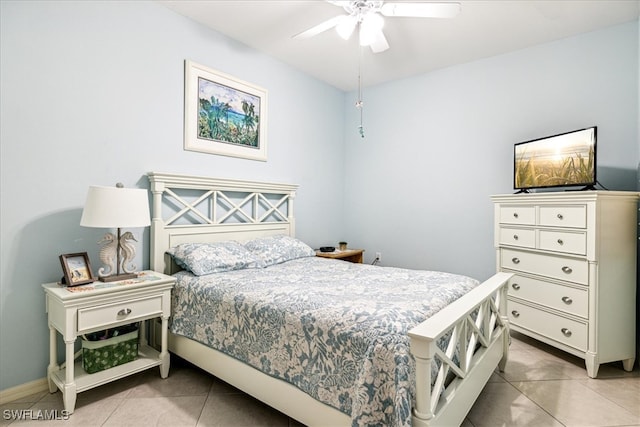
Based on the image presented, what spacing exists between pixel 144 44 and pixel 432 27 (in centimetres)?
240

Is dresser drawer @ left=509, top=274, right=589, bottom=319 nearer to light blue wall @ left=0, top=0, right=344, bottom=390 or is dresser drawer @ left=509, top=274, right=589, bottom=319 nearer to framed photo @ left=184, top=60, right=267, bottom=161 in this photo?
framed photo @ left=184, top=60, right=267, bottom=161

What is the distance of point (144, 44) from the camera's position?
2572 mm

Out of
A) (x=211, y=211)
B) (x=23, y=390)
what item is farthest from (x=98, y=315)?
(x=211, y=211)

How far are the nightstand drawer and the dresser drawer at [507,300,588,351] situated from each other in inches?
20.4

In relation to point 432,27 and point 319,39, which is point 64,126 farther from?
point 432,27

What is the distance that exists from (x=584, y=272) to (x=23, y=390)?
381cm

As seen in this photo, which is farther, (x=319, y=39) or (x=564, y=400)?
(x=319, y=39)

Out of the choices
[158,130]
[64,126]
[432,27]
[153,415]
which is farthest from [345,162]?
[153,415]

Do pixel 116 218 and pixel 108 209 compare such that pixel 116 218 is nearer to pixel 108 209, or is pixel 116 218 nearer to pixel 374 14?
pixel 108 209

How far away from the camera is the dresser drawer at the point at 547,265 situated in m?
2.40

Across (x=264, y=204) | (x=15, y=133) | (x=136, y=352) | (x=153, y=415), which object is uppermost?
(x=15, y=133)

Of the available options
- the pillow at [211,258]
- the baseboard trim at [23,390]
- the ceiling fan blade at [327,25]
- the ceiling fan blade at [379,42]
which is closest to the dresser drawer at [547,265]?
the ceiling fan blade at [379,42]

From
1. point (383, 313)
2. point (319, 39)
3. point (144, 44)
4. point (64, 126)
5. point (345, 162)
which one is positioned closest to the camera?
point (383, 313)

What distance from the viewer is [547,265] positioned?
8.57ft
